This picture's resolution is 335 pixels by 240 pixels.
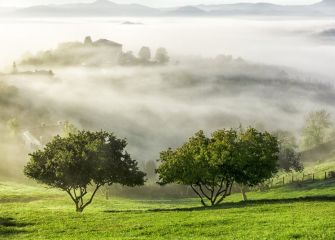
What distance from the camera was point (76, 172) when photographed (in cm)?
8325

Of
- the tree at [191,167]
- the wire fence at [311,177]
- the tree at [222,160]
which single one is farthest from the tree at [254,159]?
the wire fence at [311,177]

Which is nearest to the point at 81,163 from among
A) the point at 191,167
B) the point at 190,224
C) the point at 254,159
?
the point at 191,167

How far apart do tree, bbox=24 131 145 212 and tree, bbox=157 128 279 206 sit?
7685 mm

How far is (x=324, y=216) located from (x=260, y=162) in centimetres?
2824

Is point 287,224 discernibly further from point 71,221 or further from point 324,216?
point 71,221

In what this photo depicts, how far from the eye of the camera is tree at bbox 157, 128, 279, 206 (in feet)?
277

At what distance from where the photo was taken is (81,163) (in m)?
82.8

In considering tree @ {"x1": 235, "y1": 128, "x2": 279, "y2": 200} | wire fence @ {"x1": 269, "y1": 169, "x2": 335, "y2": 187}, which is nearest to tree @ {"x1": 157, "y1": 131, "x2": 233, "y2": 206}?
tree @ {"x1": 235, "y1": 128, "x2": 279, "y2": 200}

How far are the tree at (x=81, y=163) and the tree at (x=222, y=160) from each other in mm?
7685

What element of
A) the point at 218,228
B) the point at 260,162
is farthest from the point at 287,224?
the point at 260,162

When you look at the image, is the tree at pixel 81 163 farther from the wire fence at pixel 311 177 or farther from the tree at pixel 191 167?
the wire fence at pixel 311 177

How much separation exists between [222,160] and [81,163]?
22.4 meters

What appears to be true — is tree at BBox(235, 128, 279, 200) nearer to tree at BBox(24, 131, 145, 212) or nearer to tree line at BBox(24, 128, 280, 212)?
tree line at BBox(24, 128, 280, 212)

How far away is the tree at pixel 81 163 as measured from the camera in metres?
82.6
